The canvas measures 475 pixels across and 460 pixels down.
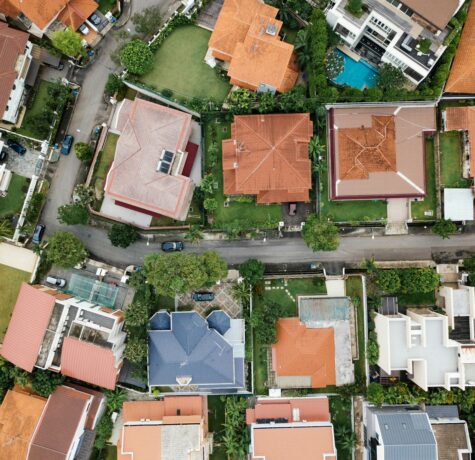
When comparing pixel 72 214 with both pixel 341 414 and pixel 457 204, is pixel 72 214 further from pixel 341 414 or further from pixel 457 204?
pixel 457 204

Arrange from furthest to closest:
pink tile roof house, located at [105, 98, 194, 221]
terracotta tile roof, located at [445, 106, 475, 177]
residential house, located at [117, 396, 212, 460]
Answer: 1. terracotta tile roof, located at [445, 106, 475, 177]
2. pink tile roof house, located at [105, 98, 194, 221]
3. residential house, located at [117, 396, 212, 460]

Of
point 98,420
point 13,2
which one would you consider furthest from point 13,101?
point 98,420

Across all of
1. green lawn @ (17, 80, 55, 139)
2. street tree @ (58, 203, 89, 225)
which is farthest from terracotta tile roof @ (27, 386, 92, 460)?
green lawn @ (17, 80, 55, 139)

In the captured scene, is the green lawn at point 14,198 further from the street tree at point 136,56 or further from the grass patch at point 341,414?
the grass patch at point 341,414

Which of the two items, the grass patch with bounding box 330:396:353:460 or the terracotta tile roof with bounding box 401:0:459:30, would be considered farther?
the grass patch with bounding box 330:396:353:460

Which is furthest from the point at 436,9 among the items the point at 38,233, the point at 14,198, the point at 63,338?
the point at 63,338

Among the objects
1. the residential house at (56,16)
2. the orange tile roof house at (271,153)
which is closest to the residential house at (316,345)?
the orange tile roof house at (271,153)

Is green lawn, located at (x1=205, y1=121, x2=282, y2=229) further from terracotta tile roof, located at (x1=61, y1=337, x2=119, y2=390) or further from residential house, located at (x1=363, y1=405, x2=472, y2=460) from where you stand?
residential house, located at (x1=363, y1=405, x2=472, y2=460)

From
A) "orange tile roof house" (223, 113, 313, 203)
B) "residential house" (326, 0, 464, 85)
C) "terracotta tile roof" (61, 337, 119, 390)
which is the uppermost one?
"residential house" (326, 0, 464, 85)
